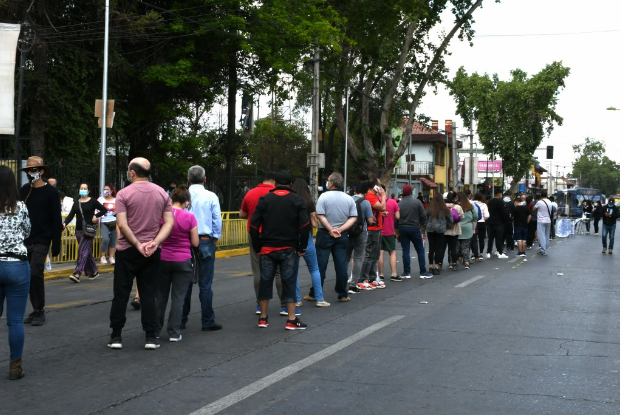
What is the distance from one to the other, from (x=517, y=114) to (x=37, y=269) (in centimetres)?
6390

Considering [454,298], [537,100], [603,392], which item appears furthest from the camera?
[537,100]

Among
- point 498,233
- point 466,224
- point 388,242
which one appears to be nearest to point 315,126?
point 498,233

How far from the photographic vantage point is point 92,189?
20.6 m

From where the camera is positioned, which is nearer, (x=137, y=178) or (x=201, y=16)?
(x=137, y=178)

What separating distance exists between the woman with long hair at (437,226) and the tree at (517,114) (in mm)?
53323

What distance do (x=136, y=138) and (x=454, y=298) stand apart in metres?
20.6

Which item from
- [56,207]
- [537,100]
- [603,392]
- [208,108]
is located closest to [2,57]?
[56,207]

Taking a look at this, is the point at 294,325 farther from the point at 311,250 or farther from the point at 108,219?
the point at 108,219

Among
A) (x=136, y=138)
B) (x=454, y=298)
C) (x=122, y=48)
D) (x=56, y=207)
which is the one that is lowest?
(x=454, y=298)

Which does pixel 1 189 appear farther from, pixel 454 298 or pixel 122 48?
pixel 122 48

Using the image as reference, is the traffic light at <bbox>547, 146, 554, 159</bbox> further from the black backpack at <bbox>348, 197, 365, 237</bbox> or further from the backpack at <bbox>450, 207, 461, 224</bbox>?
the black backpack at <bbox>348, 197, 365, 237</bbox>

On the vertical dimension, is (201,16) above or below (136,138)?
above

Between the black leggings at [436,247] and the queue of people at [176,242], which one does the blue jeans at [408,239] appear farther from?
the queue of people at [176,242]

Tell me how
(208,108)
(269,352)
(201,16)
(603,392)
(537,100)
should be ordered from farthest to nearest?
(537,100)
(208,108)
(201,16)
(269,352)
(603,392)
